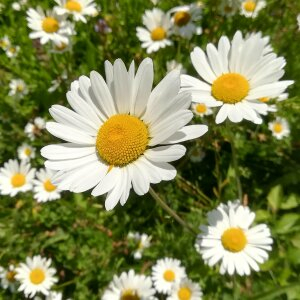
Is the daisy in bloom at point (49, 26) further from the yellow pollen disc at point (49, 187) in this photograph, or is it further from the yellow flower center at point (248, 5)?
the yellow flower center at point (248, 5)

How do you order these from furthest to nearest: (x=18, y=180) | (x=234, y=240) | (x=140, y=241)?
(x=18, y=180) → (x=140, y=241) → (x=234, y=240)

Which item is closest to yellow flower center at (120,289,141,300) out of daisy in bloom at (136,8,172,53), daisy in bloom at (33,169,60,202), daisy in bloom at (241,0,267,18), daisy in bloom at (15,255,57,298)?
daisy in bloom at (15,255,57,298)

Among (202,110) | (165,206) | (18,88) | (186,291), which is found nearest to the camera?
(165,206)

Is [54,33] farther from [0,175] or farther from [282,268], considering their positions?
[282,268]

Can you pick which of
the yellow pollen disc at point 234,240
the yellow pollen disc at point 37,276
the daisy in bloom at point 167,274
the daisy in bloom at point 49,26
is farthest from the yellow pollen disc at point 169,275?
the daisy in bloom at point 49,26

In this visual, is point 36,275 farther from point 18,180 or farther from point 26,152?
point 26,152

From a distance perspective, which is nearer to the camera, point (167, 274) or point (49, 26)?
point (167, 274)

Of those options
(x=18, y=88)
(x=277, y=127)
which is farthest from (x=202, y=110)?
(x=18, y=88)
